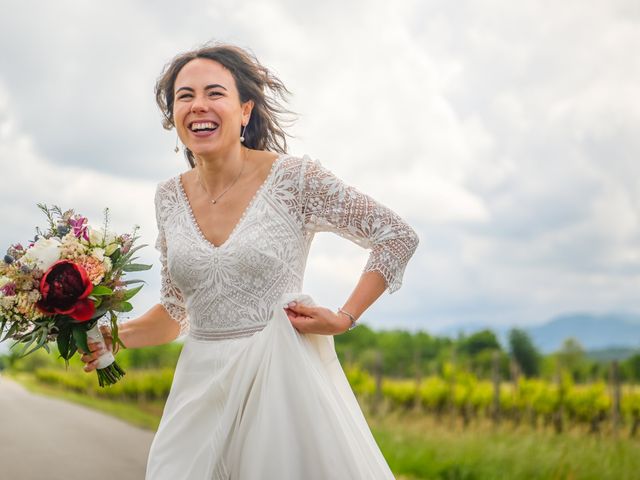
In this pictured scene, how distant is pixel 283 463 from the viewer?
116 inches

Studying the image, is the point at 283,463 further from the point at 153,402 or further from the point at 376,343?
the point at 376,343

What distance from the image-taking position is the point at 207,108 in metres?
3.38

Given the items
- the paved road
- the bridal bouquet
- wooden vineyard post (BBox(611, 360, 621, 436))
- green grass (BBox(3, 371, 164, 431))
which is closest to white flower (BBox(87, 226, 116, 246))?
the bridal bouquet

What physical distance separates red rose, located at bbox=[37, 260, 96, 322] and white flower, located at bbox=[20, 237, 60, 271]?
59 millimetres

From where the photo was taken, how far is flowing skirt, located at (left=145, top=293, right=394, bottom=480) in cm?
296

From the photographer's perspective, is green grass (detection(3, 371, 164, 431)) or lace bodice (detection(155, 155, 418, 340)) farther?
green grass (detection(3, 371, 164, 431))

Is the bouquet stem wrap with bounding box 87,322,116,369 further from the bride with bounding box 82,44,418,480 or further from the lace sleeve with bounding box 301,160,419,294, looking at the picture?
the lace sleeve with bounding box 301,160,419,294

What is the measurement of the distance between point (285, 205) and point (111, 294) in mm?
853

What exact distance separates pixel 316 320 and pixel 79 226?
1.23 m

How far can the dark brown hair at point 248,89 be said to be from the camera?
3607 millimetres

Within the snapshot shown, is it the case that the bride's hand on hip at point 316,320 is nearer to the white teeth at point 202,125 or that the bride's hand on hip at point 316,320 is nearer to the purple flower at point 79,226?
the white teeth at point 202,125

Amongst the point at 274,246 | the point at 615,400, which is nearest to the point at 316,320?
the point at 274,246

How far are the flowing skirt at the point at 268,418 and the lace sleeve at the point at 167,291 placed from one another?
54 centimetres

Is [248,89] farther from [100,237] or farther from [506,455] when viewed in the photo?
[506,455]
